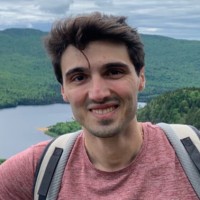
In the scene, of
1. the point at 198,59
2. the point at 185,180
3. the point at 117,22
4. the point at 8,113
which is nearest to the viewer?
the point at 185,180

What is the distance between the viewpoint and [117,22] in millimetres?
1911

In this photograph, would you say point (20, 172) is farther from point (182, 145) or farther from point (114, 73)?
point (182, 145)

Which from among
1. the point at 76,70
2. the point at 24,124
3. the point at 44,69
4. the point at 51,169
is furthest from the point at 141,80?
the point at 44,69

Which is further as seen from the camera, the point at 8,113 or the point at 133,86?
the point at 8,113

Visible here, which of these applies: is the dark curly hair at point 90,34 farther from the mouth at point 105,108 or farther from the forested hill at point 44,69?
the forested hill at point 44,69

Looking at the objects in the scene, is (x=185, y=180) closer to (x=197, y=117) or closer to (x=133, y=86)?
(x=133, y=86)

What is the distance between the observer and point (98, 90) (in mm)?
1777

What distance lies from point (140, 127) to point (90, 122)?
260 millimetres

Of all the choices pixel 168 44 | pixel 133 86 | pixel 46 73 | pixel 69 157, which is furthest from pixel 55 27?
pixel 168 44

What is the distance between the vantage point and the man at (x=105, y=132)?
5.86ft

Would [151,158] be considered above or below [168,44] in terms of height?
above

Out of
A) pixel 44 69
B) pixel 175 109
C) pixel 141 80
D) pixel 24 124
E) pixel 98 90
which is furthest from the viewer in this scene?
pixel 44 69

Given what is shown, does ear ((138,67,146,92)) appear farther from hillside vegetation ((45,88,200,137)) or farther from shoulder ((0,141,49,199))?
hillside vegetation ((45,88,200,137))

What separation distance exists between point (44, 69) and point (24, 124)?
48.4m
